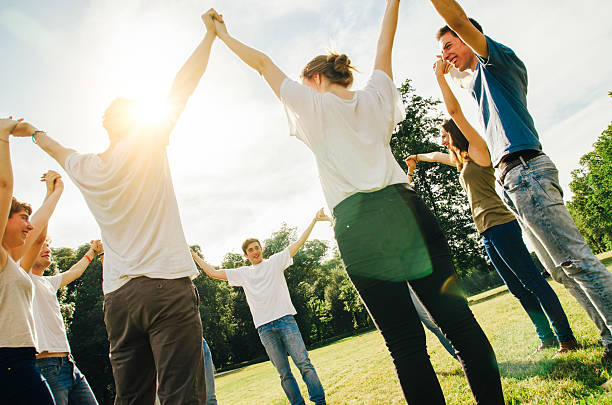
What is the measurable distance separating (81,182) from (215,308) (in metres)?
41.1

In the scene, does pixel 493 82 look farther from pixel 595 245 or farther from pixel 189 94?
pixel 595 245

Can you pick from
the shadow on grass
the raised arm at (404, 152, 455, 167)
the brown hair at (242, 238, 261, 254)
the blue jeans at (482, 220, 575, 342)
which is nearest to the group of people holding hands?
the shadow on grass

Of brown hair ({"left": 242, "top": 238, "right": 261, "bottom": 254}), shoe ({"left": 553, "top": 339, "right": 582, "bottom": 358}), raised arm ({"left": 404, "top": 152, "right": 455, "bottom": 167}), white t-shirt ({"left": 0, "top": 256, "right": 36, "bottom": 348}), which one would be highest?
raised arm ({"left": 404, "top": 152, "right": 455, "bottom": 167})

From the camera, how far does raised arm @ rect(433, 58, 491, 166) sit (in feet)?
10.7

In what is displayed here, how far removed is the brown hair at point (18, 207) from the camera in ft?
9.88

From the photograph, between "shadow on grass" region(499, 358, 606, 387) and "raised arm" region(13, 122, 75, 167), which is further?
"shadow on grass" region(499, 358, 606, 387)

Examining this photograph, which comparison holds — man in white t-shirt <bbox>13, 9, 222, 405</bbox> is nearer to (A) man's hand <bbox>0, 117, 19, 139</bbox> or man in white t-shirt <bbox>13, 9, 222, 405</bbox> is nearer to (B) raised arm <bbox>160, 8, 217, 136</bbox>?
(B) raised arm <bbox>160, 8, 217, 136</bbox>

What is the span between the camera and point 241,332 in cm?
4456

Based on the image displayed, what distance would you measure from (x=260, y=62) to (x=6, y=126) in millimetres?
2020

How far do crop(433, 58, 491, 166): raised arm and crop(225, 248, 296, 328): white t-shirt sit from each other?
3404mm

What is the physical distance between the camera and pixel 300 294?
1754 inches

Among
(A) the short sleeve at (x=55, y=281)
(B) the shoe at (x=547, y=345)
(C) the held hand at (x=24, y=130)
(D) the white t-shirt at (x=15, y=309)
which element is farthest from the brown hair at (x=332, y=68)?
(A) the short sleeve at (x=55, y=281)

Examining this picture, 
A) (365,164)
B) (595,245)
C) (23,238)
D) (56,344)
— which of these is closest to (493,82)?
(365,164)

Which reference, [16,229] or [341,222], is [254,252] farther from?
[341,222]
